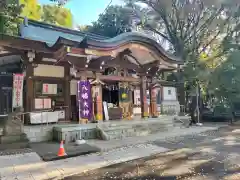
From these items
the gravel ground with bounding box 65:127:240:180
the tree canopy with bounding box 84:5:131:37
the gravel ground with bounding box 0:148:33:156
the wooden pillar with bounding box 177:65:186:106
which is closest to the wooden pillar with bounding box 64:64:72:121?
the gravel ground with bounding box 0:148:33:156

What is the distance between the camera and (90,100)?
409 inches

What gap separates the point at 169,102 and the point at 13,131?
14.1 m

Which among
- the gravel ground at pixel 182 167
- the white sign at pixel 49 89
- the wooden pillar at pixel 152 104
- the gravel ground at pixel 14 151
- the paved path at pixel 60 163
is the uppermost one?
the white sign at pixel 49 89

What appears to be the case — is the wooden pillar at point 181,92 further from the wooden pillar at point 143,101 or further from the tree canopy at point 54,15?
the tree canopy at point 54,15

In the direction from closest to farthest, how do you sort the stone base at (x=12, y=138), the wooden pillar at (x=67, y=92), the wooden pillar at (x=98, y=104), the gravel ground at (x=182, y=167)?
1. the gravel ground at (x=182, y=167)
2. the stone base at (x=12, y=138)
3. the wooden pillar at (x=98, y=104)
4. the wooden pillar at (x=67, y=92)

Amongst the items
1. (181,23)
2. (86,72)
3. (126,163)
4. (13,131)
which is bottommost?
(126,163)

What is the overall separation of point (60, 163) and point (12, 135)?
285cm

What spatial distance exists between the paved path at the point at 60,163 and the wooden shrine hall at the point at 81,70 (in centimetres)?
317

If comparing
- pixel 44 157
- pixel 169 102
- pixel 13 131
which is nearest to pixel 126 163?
pixel 44 157

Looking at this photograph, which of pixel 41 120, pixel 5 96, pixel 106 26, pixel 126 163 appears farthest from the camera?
pixel 106 26

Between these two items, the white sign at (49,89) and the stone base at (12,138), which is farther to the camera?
the white sign at (49,89)

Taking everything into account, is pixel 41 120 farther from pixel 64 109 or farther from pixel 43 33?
pixel 43 33

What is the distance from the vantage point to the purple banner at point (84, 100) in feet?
33.1

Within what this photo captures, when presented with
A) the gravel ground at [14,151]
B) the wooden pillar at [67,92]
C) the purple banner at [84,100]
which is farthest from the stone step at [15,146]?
the wooden pillar at [67,92]
